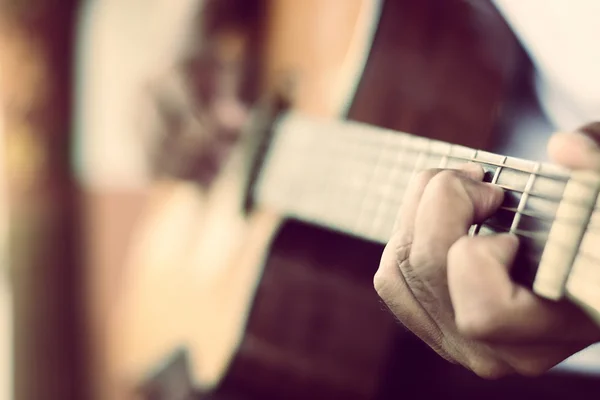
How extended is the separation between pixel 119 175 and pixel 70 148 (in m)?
0.10

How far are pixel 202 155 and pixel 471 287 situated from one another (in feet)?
1.76

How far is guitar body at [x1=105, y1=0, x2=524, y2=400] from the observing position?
0.24 m

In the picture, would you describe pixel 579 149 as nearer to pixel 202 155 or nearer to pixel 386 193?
pixel 386 193

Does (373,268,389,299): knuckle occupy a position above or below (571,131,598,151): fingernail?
below

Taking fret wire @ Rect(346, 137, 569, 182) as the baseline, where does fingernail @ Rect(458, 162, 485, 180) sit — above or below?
below

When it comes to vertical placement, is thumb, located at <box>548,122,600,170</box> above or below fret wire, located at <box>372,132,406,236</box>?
above

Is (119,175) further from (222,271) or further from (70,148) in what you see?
(222,271)

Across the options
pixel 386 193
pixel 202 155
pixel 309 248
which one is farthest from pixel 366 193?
pixel 202 155

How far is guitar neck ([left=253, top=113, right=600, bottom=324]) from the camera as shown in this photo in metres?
0.15

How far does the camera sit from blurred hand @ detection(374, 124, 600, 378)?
156mm

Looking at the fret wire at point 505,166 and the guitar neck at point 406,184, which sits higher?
the fret wire at point 505,166

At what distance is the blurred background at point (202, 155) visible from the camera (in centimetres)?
23

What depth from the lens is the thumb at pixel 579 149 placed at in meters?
0.14

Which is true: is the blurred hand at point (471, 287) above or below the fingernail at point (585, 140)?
below
